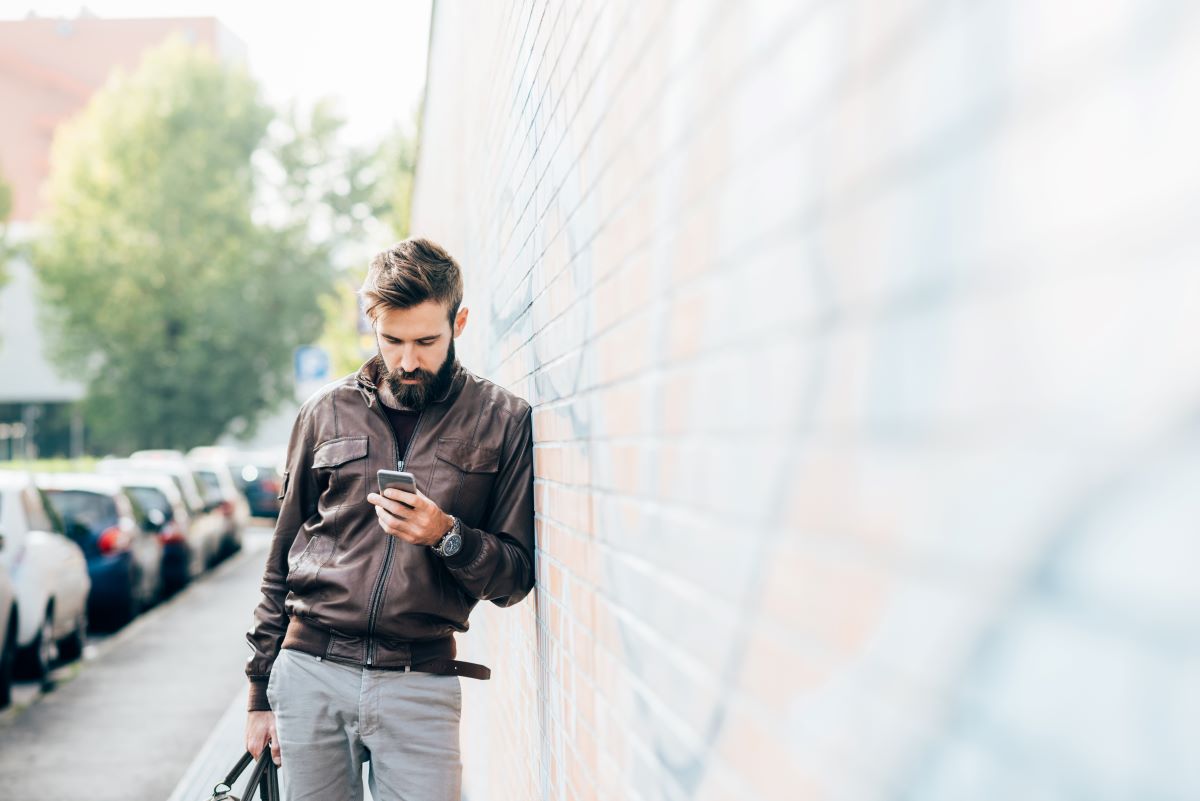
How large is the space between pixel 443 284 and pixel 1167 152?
2676 millimetres

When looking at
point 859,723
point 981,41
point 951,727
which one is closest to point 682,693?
point 859,723

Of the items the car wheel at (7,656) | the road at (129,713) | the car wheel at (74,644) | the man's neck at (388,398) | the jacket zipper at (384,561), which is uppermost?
the man's neck at (388,398)

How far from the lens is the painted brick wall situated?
0.73 meters

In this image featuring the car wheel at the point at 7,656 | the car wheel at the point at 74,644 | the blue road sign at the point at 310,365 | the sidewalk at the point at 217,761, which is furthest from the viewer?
the blue road sign at the point at 310,365

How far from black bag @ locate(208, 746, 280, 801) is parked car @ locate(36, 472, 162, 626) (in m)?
9.67

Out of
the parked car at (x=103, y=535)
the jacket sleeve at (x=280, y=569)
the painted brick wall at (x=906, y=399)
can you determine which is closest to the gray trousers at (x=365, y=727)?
the jacket sleeve at (x=280, y=569)

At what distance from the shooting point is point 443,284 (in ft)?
10.8

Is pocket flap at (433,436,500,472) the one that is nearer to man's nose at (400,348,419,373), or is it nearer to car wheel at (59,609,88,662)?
man's nose at (400,348,419,373)

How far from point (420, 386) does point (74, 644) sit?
9304mm

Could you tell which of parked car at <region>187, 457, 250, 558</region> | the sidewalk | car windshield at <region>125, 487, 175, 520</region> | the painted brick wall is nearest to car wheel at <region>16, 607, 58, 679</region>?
the sidewalk

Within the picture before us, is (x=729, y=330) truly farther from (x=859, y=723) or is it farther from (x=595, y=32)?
(x=595, y=32)

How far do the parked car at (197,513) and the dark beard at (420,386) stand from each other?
1536 cm

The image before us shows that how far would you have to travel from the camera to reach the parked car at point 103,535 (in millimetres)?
12789

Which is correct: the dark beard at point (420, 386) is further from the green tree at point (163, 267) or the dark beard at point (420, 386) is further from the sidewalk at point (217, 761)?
the green tree at point (163, 267)
